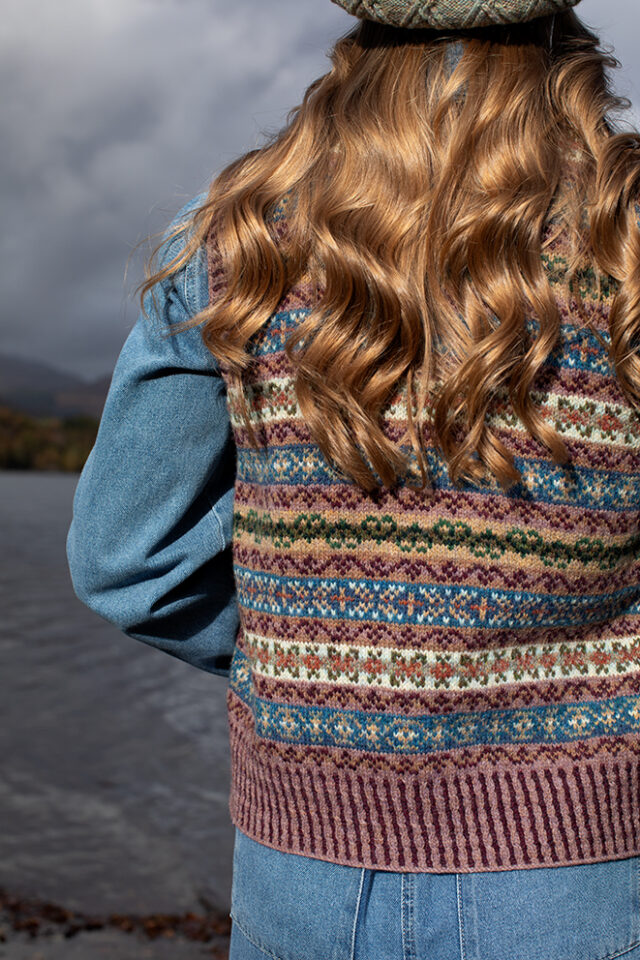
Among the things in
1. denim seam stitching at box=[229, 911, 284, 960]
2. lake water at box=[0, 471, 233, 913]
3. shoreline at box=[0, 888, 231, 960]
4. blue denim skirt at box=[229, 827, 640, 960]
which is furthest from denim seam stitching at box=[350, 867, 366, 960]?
lake water at box=[0, 471, 233, 913]

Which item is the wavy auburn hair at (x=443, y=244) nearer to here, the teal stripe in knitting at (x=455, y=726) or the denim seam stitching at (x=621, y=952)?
the teal stripe in knitting at (x=455, y=726)

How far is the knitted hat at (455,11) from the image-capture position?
1043mm

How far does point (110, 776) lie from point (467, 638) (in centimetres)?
762

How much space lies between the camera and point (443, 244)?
1035mm

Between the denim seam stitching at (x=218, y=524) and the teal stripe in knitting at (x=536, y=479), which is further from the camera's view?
the denim seam stitching at (x=218, y=524)

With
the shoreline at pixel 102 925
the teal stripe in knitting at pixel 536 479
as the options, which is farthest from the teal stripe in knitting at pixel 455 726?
the shoreline at pixel 102 925

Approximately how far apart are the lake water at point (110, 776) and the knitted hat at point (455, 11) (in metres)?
5.62

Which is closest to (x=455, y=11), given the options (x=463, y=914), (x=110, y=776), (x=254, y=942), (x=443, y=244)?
(x=443, y=244)

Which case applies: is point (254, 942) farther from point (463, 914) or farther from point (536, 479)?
point (536, 479)

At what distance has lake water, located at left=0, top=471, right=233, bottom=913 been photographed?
5.77 metres

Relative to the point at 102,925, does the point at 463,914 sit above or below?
above

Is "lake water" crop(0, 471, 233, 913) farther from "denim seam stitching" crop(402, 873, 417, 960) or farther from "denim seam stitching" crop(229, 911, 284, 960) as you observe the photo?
"denim seam stitching" crop(402, 873, 417, 960)

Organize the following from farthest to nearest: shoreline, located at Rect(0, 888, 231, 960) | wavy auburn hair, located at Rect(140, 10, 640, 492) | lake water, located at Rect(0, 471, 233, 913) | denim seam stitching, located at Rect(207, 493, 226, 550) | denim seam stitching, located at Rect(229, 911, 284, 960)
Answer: lake water, located at Rect(0, 471, 233, 913) < shoreline, located at Rect(0, 888, 231, 960) < denim seam stitching, located at Rect(207, 493, 226, 550) < denim seam stitching, located at Rect(229, 911, 284, 960) < wavy auburn hair, located at Rect(140, 10, 640, 492)

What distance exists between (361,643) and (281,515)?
20 cm
